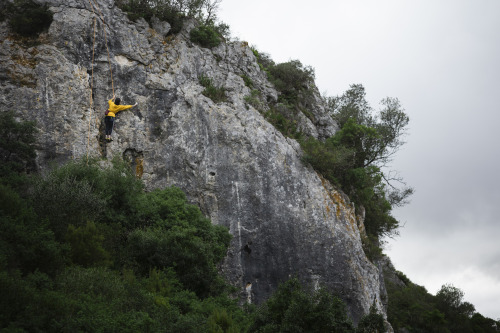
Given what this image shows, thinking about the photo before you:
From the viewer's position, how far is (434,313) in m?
37.3

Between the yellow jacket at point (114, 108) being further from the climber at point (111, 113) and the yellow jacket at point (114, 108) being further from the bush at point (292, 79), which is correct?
the bush at point (292, 79)

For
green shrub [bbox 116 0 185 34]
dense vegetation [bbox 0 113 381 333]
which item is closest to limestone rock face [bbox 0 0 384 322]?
green shrub [bbox 116 0 185 34]

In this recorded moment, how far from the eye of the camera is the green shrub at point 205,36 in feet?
94.0

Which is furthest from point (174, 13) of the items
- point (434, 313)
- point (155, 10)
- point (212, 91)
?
point (434, 313)

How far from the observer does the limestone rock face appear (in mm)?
21516

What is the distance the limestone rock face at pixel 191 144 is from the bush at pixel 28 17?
507 millimetres

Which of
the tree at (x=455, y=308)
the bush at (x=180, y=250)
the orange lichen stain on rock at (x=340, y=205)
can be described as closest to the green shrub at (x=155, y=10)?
the orange lichen stain on rock at (x=340, y=205)

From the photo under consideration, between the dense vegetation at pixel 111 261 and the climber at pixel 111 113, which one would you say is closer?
the dense vegetation at pixel 111 261

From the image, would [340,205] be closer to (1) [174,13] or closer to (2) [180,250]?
(2) [180,250]

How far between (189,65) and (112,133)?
7181mm

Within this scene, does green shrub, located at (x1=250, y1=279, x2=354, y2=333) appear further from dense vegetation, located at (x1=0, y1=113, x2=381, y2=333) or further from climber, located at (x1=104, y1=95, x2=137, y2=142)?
climber, located at (x1=104, y1=95, x2=137, y2=142)

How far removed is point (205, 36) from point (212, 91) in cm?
515

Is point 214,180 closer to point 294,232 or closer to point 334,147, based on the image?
point 294,232

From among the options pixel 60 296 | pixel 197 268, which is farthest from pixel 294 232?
pixel 60 296
